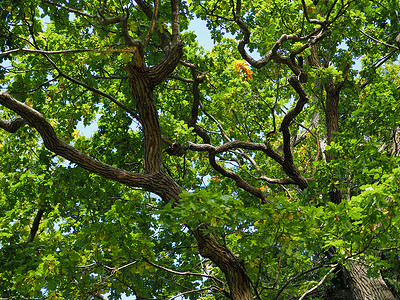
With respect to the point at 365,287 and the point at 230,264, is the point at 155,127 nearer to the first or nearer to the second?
the point at 230,264

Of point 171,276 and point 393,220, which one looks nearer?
point 393,220

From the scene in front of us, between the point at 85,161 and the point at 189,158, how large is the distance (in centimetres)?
631

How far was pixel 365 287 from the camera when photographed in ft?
28.0

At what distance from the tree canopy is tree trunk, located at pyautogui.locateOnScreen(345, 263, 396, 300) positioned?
0.11ft

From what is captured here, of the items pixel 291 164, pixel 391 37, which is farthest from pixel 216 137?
pixel 391 37

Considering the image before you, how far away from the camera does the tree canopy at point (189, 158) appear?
5836 mm

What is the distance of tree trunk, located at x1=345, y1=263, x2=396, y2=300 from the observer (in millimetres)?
8391

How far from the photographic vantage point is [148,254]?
6.81 metres

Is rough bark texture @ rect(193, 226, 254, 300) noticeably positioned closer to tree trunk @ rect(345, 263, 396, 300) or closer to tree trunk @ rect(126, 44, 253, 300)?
tree trunk @ rect(126, 44, 253, 300)

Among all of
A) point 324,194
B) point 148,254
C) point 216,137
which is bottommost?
point 148,254

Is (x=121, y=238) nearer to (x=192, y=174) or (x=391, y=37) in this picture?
(x=192, y=174)

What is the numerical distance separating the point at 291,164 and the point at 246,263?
12.5 feet

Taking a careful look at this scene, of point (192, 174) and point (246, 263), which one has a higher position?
point (192, 174)

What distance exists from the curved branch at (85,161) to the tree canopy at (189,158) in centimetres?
2
